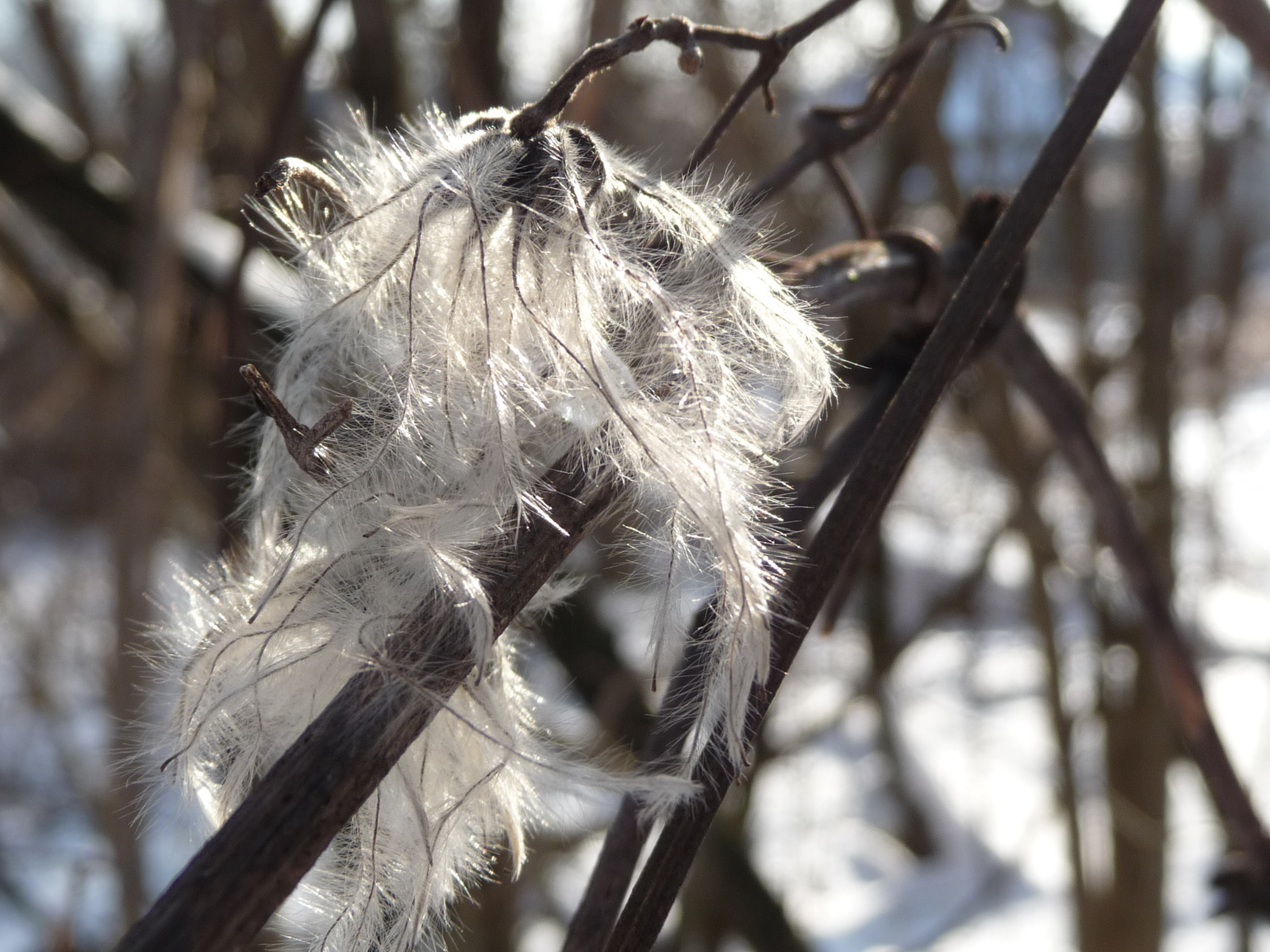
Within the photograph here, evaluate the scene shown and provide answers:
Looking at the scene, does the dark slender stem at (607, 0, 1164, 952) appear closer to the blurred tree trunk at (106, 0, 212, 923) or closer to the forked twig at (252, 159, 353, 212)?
the forked twig at (252, 159, 353, 212)

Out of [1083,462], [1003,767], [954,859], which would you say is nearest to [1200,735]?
[1083,462]

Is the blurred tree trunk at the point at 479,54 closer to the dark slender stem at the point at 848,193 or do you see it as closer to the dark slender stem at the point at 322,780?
the dark slender stem at the point at 848,193

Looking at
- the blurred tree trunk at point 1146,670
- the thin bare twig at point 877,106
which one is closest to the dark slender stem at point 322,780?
the thin bare twig at point 877,106

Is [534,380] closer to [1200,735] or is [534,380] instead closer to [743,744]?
[743,744]

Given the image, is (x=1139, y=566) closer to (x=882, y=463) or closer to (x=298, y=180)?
(x=882, y=463)

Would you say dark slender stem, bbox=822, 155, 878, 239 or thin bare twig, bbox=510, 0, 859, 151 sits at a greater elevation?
dark slender stem, bbox=822, 155, 878, 239

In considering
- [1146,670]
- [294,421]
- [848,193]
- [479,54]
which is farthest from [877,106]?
[1146,670]

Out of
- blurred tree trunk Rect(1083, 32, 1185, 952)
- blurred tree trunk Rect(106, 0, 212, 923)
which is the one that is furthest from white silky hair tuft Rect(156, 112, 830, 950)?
blurred tree trunk Rect(1083, 32, 1185, 952)
